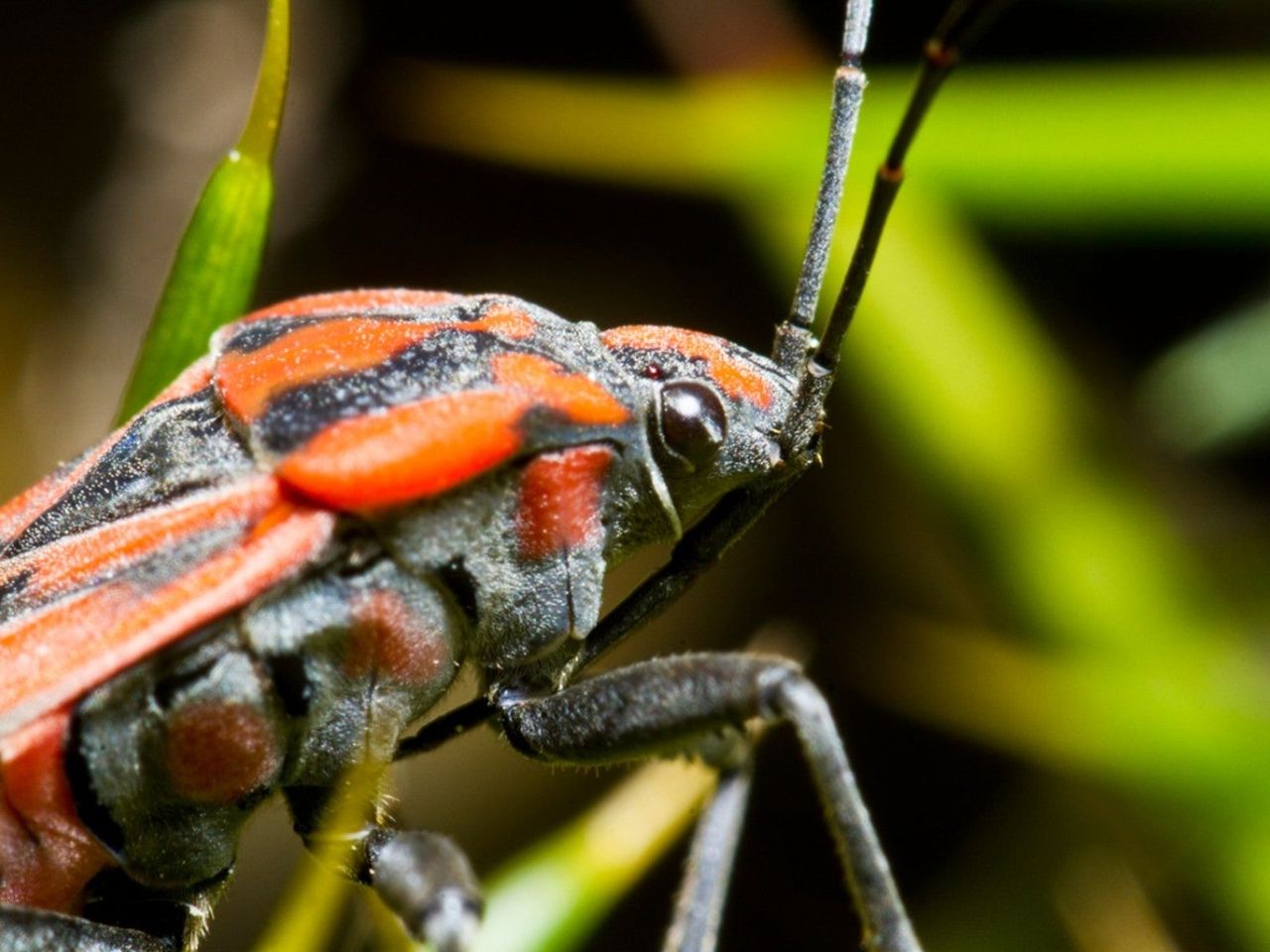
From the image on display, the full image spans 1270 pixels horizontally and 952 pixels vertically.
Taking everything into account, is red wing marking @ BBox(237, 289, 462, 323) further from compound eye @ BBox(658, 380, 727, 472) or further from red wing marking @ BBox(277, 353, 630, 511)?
compound eye @ BBox(658, 380, 727, 472)

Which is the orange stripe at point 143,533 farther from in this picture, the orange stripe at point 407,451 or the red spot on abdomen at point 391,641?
the red spot on abdomen at point 391,641

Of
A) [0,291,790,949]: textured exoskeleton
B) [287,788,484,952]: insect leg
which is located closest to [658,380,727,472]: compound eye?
Result: [0,291,790,949]: textured exoskeleton

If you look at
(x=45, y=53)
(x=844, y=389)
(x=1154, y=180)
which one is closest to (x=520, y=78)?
(x=844, y=389)

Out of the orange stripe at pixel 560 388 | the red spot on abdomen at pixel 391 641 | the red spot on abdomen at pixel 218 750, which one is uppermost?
the orange stripe at pixel 560 388

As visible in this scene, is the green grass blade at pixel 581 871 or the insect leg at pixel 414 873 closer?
the insect leg at pixel 414 873

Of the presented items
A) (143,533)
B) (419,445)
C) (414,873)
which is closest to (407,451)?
(419,445)

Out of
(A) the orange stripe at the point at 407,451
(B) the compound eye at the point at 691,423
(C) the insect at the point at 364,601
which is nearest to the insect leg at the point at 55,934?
(C) the insect at the point at 364,601

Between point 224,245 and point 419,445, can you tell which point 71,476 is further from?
point 419,445
